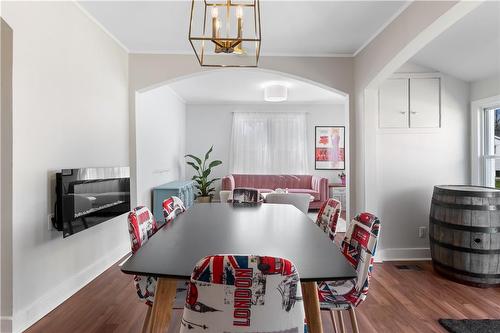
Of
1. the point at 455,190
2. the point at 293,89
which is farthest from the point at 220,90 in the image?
the point at 455,190

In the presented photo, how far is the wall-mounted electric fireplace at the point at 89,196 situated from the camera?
229 centimetres

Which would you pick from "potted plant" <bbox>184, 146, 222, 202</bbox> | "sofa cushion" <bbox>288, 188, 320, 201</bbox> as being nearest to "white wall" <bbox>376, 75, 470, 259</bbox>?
"sofa cushion" <bbox>288, 188, 320, 201</bbox>

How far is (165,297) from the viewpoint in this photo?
1.29m

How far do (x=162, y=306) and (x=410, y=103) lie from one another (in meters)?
3.50

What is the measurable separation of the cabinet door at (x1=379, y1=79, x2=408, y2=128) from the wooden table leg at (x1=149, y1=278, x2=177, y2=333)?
3.12 metres

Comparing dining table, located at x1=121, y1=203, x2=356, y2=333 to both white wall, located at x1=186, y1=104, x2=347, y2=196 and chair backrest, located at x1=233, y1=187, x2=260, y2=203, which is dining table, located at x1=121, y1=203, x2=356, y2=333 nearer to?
chair backrest, located at x1=233, y1=187, x2=260, y2=203

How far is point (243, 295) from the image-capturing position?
825mm

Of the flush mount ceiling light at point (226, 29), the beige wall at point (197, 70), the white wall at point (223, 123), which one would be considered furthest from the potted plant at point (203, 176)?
the flush mount ceiling light at point (226, 29)

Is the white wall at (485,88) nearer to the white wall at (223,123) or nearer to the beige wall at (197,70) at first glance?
the beige wall at (197,70)

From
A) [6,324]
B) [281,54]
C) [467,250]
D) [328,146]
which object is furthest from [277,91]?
[6,324]

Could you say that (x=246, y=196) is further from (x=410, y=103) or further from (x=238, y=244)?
(x=410, y=103)

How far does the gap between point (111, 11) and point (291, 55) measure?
209 centimetres

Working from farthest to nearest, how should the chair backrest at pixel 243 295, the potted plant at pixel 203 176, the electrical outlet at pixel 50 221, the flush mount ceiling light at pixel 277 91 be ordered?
the potted plant at pixel 203 176 → the flush mount ceiling light at pixel 277 91 → the electrical outlet at pixel 50 221 → the chair backrest at pixel 243 295

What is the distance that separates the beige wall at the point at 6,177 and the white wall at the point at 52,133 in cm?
3
